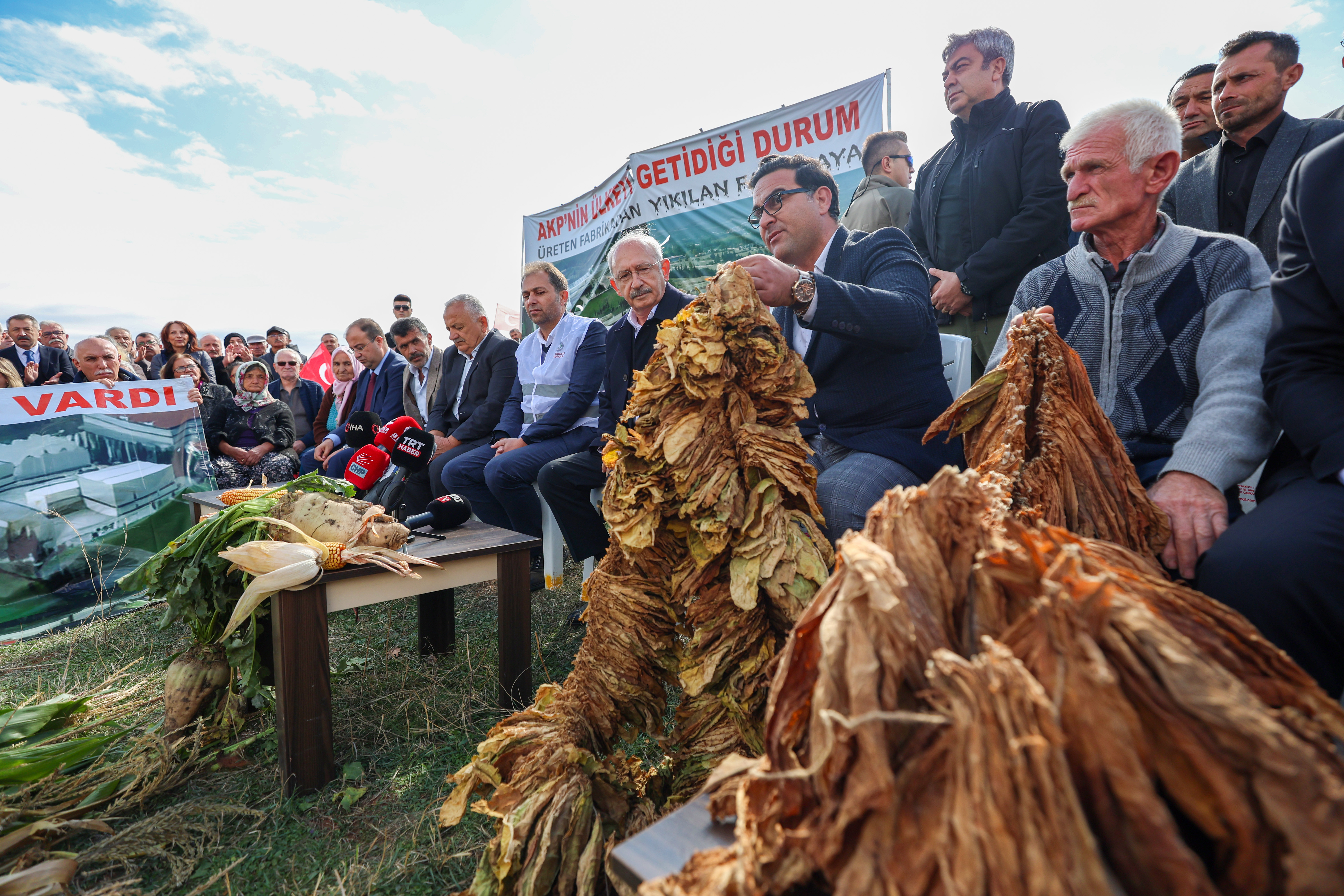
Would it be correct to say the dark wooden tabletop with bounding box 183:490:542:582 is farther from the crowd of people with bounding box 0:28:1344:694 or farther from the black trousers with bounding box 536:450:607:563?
the crowd of people with bounding box 0:28:1344:694

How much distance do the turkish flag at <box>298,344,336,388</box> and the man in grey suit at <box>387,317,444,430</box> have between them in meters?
5.73

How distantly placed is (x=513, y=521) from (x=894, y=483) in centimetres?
290

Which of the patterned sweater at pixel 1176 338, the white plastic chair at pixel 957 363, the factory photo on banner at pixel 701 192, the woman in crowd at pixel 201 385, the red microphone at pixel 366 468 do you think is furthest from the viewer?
the woman in crowd at pixel 201 385

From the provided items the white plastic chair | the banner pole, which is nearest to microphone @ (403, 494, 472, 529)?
the white plastic chair

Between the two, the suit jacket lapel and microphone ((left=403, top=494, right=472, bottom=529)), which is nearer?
the suit jacket lapel

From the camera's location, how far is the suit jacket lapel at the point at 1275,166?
2.63 metres

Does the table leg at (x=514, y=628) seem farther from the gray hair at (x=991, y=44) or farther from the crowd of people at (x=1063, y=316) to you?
the gray hair at (x=991, y=44)

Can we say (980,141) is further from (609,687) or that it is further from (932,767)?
(932,767)

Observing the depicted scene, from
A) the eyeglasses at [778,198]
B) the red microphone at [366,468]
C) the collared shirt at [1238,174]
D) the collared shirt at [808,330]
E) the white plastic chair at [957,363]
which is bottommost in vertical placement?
the red microphone at [366,468]

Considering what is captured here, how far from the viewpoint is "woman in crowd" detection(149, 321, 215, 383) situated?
7676 millimetres

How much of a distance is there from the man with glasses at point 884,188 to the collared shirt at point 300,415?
22.5ft

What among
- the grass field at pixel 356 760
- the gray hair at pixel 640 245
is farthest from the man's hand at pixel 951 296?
the grass field at pixel 356 760

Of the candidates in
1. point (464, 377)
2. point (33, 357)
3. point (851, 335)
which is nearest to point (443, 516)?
point (851, 335)

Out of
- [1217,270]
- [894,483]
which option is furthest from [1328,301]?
[894,483]
